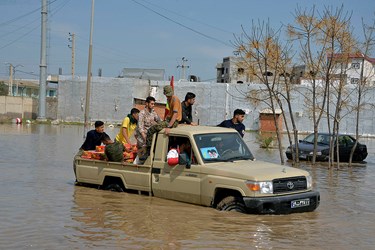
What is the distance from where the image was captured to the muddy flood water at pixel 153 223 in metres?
8.13

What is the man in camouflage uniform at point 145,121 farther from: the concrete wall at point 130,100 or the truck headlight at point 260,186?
the concrete wall at point 130,100

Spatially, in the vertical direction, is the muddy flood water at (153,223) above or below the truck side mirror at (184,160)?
below

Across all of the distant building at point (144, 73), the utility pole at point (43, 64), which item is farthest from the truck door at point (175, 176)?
the distant building at point (144, 73)

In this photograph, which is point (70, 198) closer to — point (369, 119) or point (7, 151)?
point (7, 151)

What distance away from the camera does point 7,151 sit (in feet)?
75.7

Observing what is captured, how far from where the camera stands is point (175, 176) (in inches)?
425

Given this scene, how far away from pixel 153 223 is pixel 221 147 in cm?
223

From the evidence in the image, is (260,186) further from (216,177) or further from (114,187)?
(114,187)

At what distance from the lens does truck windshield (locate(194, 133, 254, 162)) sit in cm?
1066

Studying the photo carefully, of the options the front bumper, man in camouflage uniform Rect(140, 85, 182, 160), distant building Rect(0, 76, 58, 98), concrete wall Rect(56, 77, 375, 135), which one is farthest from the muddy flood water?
distant building Rect(0, 76, 58, 98)

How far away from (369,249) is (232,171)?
2656 mm

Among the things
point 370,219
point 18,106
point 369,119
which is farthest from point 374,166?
point 18,106

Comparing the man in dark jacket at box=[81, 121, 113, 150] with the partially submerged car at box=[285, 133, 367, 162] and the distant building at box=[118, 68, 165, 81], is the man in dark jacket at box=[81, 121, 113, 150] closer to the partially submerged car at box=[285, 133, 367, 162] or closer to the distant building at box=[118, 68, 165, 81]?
the partially submerged car at box=[285, 133, 367, 162]

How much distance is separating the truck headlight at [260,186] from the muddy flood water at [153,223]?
465 mm
